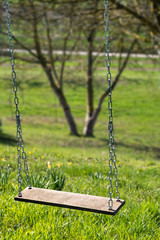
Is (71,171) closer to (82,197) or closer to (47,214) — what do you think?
(47,214)

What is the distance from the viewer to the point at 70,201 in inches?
120

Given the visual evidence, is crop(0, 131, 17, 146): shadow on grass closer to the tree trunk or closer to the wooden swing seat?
the tree trunk

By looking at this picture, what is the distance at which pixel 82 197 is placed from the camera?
3.18 meters

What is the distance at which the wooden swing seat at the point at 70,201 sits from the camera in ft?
9.53

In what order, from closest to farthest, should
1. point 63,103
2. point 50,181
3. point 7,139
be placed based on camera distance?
1. point 50,181
2. point 7,139
3. point 63,103

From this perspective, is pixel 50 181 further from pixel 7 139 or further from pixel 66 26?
pixel 66 26

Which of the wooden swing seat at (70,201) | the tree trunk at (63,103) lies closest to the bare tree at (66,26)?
the tree trunk at (63,103)

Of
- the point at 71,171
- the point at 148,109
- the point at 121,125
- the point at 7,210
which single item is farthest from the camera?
the point at 148,109

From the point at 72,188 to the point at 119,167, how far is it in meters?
1.42

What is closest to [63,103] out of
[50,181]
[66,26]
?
[66,26]

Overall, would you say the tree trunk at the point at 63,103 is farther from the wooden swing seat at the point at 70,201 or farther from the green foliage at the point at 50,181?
the wooden swing seat at the point at 70,201

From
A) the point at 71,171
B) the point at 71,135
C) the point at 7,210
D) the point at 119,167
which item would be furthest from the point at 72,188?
the point at 71,135

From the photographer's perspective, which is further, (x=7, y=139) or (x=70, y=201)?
(x=7, y=139)

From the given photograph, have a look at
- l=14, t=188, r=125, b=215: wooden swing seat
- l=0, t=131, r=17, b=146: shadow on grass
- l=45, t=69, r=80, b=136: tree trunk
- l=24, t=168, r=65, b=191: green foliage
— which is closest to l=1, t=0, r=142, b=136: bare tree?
l=45, t=69, r=80, b=136: tree trunk
